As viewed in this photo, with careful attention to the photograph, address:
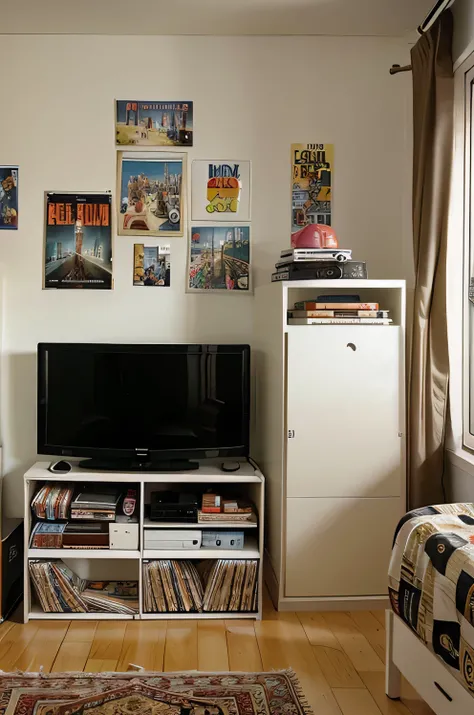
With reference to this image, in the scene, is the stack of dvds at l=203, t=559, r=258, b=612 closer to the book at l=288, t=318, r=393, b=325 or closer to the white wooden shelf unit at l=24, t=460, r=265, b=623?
the white wooden shelf unit at l=24, t=460, r=265, b=623

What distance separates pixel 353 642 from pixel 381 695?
0.38m

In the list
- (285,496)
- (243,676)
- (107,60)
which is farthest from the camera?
(107,60)

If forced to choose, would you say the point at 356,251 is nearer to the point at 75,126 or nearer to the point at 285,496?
the point at 285,496

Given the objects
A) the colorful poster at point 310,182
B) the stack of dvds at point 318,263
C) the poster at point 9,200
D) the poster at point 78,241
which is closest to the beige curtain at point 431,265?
the stack of dvds at point 318,263

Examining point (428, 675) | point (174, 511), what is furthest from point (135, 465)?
point (428, 675)

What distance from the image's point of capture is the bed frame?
1.78 metres

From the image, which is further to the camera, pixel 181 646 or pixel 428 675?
pixel 181 646

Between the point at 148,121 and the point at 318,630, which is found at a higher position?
the point at 148,121

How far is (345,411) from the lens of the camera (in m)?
2.86

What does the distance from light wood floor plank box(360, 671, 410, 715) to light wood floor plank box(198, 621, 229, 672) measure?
0.49m

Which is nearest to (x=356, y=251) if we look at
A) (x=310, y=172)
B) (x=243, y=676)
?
(x=310, y=172)

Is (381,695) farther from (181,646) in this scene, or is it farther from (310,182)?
(310,182)

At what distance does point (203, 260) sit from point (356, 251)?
0.74 m

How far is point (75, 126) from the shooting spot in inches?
126
